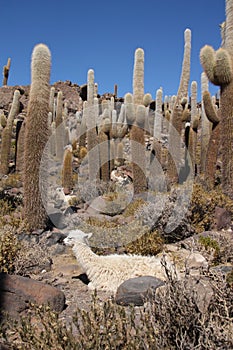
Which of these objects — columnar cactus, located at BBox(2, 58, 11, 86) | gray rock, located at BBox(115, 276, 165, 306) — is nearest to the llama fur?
gray rock, located at BBox(115, 276, 165, 306)

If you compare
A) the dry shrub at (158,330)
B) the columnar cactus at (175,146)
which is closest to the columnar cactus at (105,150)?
the columnar cactus at (175,146)

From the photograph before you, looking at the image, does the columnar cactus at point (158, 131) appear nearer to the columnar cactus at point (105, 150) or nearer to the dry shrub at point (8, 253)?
the columnar cactus at point (105, 150)

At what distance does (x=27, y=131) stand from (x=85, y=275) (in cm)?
386

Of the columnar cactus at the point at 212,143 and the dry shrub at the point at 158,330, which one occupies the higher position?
the columnar cactus at the point at 212,143

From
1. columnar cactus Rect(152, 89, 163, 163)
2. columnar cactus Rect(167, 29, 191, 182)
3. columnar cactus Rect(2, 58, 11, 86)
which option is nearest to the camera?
columnar cactus Rect(167, 29, 191, 182)

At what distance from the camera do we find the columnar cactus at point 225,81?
8.98 metres

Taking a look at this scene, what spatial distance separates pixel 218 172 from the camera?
14203mm

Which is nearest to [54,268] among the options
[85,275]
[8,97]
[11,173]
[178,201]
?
[85,275]

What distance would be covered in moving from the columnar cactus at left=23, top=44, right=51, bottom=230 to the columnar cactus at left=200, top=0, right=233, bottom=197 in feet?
13.4

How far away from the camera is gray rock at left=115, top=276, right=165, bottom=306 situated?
4.24 meters

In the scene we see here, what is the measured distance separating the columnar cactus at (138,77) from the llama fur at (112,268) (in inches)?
298

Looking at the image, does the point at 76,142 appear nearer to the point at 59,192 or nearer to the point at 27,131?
the point at 59,192

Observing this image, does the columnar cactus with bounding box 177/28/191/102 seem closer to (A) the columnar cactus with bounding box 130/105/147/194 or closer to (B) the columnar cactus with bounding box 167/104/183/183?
(B) the columnar cactus with bounding box 167/104/183/183

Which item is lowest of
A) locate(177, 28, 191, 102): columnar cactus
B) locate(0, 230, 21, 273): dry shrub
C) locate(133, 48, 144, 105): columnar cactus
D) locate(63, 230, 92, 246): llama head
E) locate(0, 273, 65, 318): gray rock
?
locate(0, 273, 65, 318): gray rock
